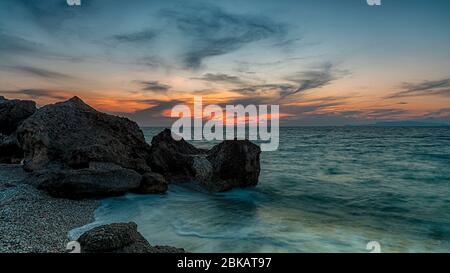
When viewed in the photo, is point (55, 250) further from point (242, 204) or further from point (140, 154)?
point (140, 154)

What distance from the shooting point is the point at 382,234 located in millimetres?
10555

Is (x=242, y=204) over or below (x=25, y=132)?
below

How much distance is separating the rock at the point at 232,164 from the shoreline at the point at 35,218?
604 cm

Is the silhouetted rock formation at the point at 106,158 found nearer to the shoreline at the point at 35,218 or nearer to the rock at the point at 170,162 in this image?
the rock at the point at 170,162

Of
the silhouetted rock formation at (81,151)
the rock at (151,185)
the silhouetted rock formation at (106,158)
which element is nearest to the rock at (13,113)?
the silhouetted rock formation at (106,158)

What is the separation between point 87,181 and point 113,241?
6.72 metres

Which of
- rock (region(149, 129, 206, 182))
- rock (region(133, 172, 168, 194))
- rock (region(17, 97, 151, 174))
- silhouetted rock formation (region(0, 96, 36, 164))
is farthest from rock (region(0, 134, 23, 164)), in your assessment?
rock (region(133, 172, 168, 194))

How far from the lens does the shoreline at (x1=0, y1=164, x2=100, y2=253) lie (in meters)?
7.12

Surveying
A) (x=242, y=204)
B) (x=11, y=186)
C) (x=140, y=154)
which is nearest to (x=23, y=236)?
(x=11, y=186)

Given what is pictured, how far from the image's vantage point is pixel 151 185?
45.6 ft

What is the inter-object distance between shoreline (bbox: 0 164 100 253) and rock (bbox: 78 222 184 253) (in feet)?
4.41
